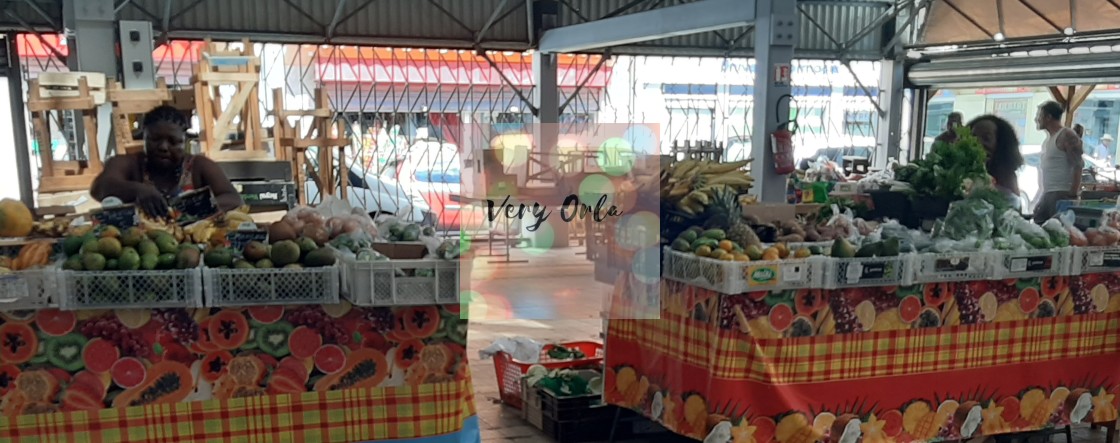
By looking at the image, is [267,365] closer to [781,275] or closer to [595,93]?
[781,275]

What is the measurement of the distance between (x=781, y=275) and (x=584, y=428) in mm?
1331

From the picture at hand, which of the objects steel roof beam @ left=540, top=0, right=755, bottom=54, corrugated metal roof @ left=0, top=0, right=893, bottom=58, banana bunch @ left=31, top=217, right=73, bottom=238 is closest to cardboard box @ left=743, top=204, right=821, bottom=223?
banana bunch @ left=31, top=217, right=73, bottom=238

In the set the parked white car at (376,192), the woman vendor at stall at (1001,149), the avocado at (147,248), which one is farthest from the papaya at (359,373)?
the parked white car at (376,192)

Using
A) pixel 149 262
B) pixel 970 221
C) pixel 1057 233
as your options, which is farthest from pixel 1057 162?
pixel 149 262

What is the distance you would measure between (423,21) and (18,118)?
439 cm

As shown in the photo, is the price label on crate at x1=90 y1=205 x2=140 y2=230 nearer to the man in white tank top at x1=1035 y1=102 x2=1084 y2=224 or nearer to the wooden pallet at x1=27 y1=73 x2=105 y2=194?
the wooden pallet at x1=27 y1=73 x2=105 y2=194

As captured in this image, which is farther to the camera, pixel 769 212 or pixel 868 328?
pixel 769 212

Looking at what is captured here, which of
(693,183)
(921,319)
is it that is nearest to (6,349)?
(693,183)

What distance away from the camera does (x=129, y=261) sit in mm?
2812

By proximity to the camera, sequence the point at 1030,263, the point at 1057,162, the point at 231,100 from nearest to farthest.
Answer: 1. the point at 1030,263
2. the point at 231,100
3. the point at 1057,162

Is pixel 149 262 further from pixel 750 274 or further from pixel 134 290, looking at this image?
pixel 750 274

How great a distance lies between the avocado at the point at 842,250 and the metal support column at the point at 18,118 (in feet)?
27.0

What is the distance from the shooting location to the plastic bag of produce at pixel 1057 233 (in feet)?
12.5

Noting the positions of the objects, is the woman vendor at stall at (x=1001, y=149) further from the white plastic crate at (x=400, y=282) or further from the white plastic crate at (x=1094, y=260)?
the white plastic crate at (x=400, y=282)
